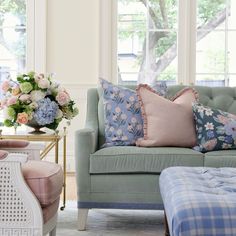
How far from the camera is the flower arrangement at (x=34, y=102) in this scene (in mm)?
3516

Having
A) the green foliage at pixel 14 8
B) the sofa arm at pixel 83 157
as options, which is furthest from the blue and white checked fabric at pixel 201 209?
the green foliage at pixel 14 8

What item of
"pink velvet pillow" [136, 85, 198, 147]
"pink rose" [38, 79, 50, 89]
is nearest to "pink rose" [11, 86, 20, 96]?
"pink rose" [38, 79, 50, 89]

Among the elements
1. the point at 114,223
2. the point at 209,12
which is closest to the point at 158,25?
the point at 209,12

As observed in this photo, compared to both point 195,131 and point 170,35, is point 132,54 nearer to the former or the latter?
point 170,35

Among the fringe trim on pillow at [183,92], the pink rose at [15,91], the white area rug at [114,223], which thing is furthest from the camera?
the fringe trim on pillow at [183,92]

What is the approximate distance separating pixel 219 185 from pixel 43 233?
0.86 meters

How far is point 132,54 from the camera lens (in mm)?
5715

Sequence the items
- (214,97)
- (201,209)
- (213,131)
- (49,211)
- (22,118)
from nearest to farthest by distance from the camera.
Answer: (201,209) < (49,211) < (22,118) < (213,131) < (214,97)

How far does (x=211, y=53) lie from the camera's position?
5.67m

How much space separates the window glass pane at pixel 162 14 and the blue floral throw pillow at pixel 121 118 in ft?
6.88

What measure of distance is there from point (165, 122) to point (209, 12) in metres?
2.46

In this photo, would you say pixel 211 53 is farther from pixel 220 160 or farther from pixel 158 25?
pixel 220 160

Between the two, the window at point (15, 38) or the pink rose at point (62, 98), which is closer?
the pink rose at point (62, 98)

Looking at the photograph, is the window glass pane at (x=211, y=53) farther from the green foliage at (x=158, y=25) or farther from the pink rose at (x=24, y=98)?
the pink rose at (x=24, y=98)
